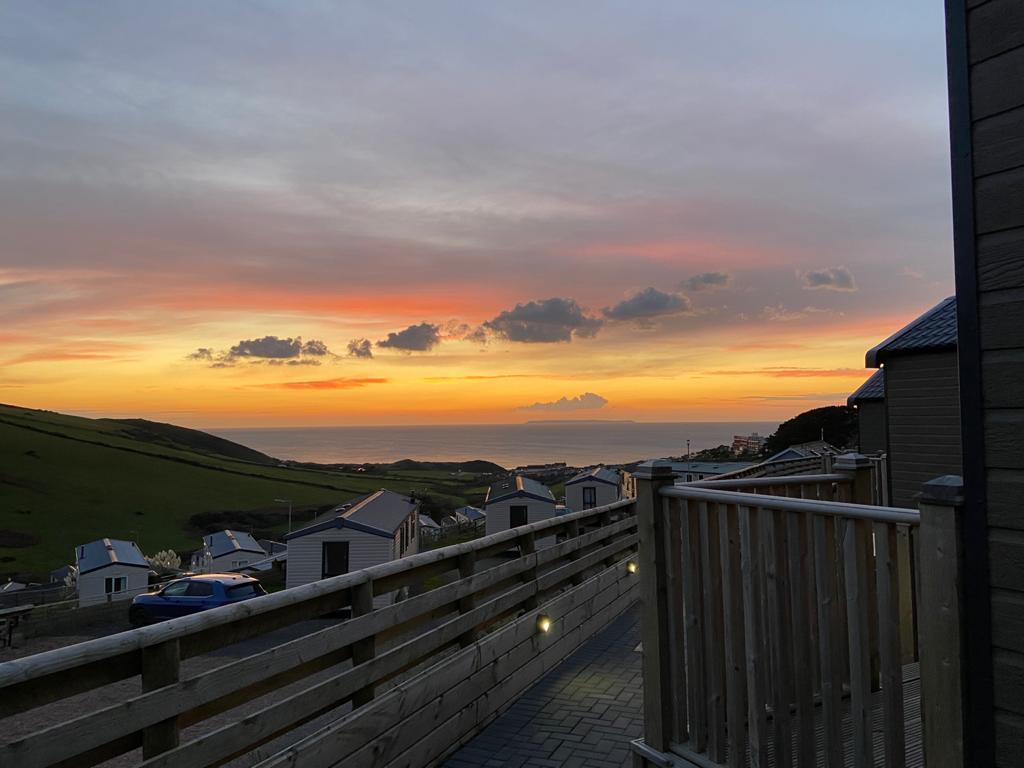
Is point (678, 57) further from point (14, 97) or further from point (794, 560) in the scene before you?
point (14, 97)

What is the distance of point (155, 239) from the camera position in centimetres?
2369

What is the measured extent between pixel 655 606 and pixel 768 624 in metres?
0.87

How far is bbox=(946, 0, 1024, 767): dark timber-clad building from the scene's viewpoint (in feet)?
7.45

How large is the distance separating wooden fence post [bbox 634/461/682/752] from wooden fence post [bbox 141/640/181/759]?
2.51 m

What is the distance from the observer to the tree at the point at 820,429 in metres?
58.9

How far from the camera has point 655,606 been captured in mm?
3961

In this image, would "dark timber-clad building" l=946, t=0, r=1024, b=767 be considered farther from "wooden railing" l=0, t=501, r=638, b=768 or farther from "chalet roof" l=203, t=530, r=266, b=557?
"chalet roof" l=203, t=530, r=266, b=557

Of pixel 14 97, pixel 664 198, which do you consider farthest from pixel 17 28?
pixel 664 198

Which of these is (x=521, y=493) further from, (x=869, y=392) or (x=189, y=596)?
(x=189, y=596)

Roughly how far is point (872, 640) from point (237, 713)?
8299 mm

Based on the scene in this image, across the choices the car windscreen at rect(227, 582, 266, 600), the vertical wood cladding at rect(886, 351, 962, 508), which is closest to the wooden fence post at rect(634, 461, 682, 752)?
the vertical wood cladding at rect(886, 351, 962, 508)

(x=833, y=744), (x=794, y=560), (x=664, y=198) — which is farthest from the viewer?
(x=664, y=198)

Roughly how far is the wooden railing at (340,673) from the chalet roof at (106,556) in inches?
1305

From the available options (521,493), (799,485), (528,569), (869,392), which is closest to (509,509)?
(521,493)
